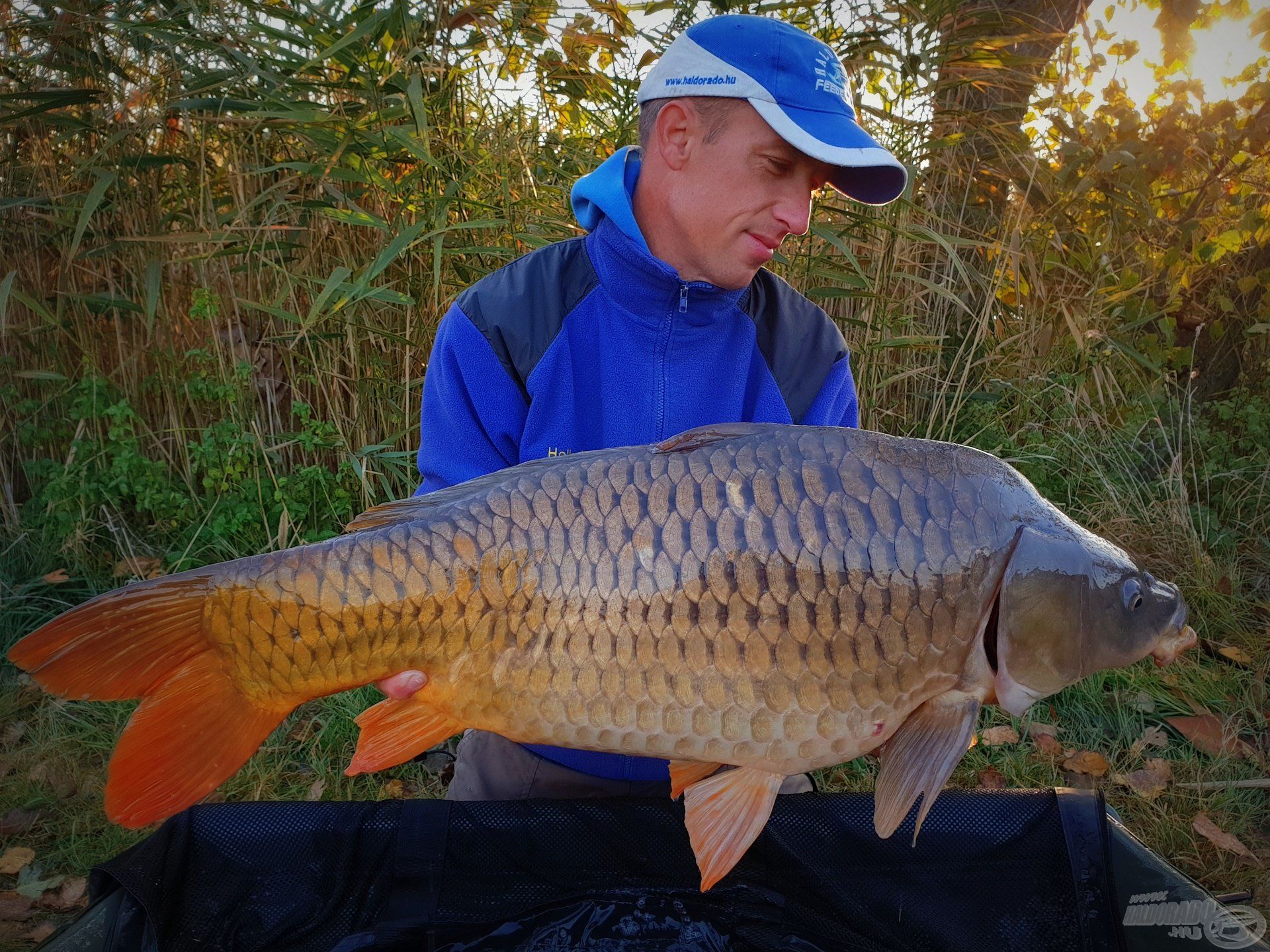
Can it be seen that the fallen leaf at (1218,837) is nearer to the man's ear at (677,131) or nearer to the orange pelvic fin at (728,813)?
the orange pelvic fin at (728,813)

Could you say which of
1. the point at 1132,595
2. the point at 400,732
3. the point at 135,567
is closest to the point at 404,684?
the point at 400,732

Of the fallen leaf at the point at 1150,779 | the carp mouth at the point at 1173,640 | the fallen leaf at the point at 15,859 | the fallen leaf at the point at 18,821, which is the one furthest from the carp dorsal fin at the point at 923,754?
the fallen leaf at the point at 18,821

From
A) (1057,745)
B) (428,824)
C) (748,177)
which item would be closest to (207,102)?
(748,177)

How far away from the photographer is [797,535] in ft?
3.72

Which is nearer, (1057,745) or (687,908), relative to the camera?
(687,908)

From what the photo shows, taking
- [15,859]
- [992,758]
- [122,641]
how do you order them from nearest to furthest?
[122,641] < [15,859] < [992,758]

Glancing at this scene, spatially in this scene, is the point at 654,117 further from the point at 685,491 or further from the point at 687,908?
the point at 687,908

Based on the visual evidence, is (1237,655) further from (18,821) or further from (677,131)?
(18,821)

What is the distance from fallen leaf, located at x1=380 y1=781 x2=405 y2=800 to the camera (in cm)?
209

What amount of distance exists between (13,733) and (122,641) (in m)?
1.49

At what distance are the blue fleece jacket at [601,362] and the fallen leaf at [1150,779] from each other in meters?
1.09

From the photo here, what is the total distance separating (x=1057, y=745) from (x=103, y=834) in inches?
81.0

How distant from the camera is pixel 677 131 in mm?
1545

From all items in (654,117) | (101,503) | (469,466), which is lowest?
(101,503)
